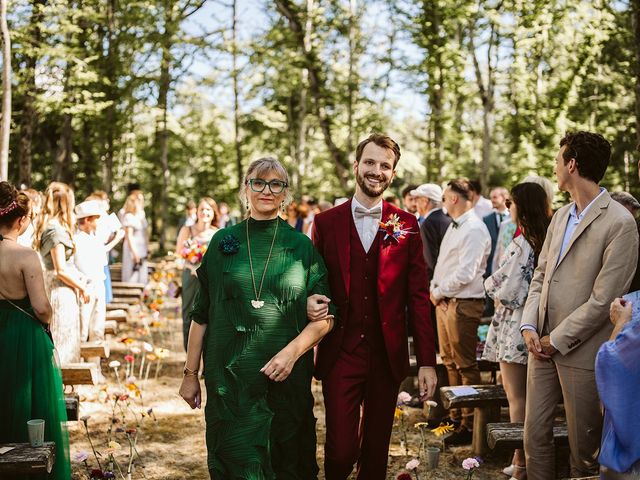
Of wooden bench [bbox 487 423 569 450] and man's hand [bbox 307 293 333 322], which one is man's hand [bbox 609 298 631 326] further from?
man's hand [bbox 307 293 333 322]

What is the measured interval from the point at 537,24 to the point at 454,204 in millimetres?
14145

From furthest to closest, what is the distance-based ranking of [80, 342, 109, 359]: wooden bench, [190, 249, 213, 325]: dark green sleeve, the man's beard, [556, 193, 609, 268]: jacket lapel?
[80, 342, 109, 359]: wooden bench → the man's beard → [556, 193, 609, 268]: jacket lapel → [190, 249, 213, 325]: dark green sleeve

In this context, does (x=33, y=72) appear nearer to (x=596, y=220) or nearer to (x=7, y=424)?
(x=7, y=424)

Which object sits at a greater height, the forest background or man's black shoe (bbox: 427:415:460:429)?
the forest background

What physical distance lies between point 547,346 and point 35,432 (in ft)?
10.00

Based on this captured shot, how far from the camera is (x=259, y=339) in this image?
10.9ft

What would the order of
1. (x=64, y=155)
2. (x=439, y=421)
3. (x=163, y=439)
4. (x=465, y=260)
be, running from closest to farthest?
(x=465, y=260), (x=163, y=439), (x=439, y=421), (x=64, y=155)

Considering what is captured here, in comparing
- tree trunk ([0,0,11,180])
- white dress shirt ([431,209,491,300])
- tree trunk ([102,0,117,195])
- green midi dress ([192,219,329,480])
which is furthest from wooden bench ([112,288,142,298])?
green midi dress ([192,219,329,480])

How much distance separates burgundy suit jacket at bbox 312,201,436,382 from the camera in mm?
3764

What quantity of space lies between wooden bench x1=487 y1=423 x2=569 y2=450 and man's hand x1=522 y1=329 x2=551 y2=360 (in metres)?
0.65

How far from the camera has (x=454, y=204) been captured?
588cm

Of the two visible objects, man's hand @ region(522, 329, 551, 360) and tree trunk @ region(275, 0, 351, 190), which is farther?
tree trunk @ region(275, 0, 351, 190)

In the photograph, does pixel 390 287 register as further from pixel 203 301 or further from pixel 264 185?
pixel 203 301

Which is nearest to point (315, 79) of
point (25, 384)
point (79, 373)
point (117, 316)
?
point (117, 316)
